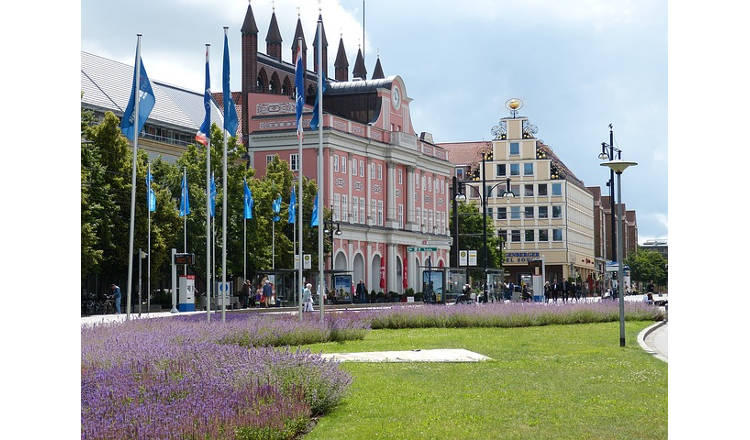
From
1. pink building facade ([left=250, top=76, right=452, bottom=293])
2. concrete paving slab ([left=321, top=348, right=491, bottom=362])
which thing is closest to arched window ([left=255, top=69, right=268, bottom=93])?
pink building facade ([left=250, top=76, right=452, bottom=293])

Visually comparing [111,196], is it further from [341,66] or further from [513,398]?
[341,66]

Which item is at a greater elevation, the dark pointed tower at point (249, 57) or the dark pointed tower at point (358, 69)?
the dark pointed tower at point (358, 69)

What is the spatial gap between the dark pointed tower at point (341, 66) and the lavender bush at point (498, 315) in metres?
84.4

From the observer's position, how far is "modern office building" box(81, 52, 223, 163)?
2901 inches

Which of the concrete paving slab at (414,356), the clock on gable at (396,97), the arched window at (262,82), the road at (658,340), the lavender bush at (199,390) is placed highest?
the arched window at (262,82)

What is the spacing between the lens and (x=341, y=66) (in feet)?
393

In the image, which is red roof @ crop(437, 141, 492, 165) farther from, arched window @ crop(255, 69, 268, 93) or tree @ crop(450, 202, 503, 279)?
arched window @ crop(255, 69, 268, 93)

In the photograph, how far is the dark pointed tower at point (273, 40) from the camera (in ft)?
331

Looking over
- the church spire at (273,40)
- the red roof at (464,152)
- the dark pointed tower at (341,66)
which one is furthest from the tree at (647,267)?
the church spire at (273,40)

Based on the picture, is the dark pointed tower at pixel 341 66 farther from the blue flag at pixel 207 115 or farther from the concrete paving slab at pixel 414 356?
the concrete paving slab at pixel 414 356

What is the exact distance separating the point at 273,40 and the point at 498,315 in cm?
7145
